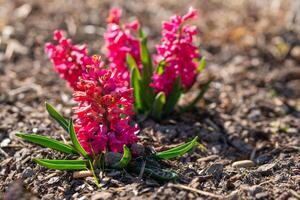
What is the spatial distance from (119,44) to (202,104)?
3.74ft

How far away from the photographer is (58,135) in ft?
13.1

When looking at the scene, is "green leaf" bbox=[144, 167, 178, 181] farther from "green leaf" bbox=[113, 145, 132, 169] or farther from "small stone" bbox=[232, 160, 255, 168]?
"small stone" bbox=[232, 160, 255, 168]

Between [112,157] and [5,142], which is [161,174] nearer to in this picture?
[112,157]

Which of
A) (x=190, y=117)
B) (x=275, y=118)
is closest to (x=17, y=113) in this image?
(x=190, y=117)

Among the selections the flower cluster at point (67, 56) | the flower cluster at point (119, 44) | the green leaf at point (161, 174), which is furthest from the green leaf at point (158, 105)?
the green leaf at point (161, 174)

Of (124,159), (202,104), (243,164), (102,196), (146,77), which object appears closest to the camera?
(102,196)

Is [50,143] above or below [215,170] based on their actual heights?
above

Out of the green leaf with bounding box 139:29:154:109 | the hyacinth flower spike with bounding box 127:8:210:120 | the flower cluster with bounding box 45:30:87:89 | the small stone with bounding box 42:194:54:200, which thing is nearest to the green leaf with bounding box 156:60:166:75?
the hyacinth flower spike with bounding box 127:8:210:120

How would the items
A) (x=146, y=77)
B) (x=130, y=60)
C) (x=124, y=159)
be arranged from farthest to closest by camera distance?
(x=146, y=77), (x=130, y=60), (x=124, y=159)

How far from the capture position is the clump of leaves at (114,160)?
3297 mm

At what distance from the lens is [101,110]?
3215mm

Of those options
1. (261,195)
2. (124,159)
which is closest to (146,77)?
(124,159)

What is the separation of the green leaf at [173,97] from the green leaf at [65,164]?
1.07m

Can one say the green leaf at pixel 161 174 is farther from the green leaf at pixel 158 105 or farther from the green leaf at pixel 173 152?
the green leaf at pixel 158 105
